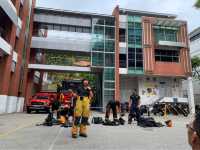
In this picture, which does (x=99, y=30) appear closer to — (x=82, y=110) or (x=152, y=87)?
(x=152, y=87)

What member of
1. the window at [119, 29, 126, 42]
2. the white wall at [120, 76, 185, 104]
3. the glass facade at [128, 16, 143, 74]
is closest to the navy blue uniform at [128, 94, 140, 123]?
the glass facade at [128, 16, 143, 74]

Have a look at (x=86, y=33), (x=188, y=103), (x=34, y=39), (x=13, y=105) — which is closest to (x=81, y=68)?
(x=86, y=33)

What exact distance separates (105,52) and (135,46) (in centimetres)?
400

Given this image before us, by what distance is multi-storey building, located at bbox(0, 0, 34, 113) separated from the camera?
2030 cm

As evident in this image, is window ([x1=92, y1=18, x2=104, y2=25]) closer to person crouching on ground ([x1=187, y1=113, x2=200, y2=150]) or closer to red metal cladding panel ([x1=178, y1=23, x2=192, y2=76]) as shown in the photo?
red metal cladding panel ([x1=178, y1=23, x2=192, y2=76])

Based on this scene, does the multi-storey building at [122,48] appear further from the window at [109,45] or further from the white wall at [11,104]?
the white wall at [11,104]

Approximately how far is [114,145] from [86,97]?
2.03 metres

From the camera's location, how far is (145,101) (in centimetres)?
3061

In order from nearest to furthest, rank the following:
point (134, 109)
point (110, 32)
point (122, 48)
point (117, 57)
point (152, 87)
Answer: point (134, 109), point (117, 57), point (122, 48), point (110, 32), point (152, 87)

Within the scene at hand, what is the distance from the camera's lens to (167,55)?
3114 cm

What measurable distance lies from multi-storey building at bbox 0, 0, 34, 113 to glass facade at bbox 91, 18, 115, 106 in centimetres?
819

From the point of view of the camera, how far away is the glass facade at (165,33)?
30891mm

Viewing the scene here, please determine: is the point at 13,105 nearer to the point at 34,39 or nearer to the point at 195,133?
the point at 34,39

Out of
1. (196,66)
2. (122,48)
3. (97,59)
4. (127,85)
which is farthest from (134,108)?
(196,66)
